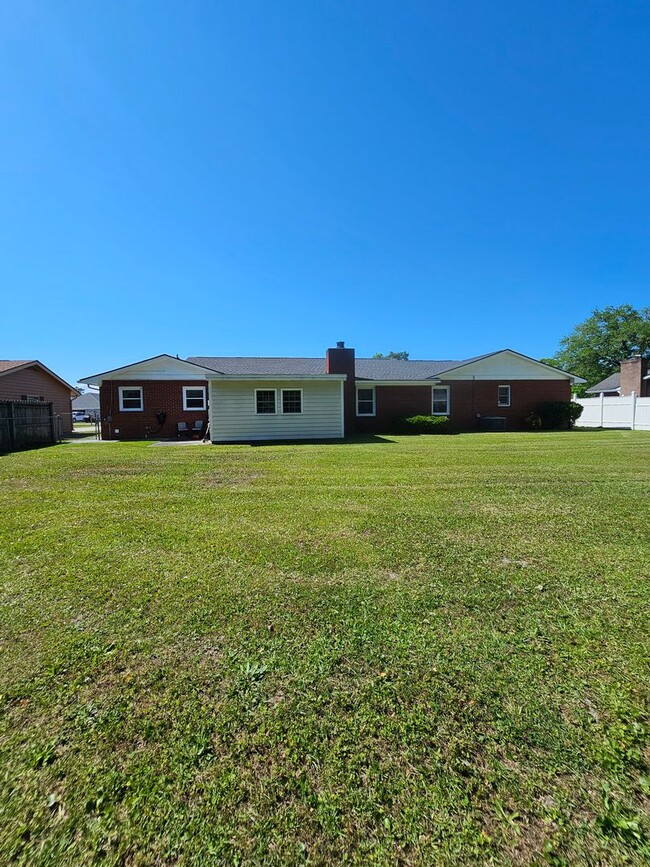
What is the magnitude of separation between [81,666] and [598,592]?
371 centimetres

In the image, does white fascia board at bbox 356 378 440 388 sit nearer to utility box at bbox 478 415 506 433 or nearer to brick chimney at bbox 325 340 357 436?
brick chimney at bbox 325 340 357 436

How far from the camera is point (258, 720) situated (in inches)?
70.7

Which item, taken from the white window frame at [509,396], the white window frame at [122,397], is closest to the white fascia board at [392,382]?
the white window frame at [509,396]

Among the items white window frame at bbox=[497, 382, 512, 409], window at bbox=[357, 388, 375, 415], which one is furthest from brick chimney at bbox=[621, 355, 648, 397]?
window at bbox=[357, 388, 375, 415]

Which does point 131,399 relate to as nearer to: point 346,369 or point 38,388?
point 38,388

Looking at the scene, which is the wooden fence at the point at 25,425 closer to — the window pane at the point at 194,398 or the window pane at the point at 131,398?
the window pane at the point at 131,398

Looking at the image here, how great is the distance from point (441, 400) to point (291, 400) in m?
9.10

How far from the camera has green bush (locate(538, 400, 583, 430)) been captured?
20.2 meters

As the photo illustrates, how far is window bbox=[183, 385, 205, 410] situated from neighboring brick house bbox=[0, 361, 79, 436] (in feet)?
17.0

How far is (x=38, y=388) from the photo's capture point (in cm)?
2078

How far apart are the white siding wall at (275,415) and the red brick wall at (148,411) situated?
3.84m

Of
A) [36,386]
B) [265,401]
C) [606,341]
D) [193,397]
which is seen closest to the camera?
[265,401]

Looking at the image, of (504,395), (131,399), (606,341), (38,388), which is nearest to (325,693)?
(131,399)

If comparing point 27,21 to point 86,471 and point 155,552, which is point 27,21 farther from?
point 155,552
